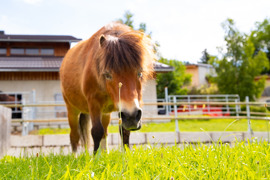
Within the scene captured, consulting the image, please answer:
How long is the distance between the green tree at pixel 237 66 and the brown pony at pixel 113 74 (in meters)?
21.5

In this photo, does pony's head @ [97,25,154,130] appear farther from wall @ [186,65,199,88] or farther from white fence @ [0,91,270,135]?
wall @ [186,65,199,88]

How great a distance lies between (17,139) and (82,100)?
4.72 meters

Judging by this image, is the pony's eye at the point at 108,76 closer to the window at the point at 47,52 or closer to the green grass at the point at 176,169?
the green grass at the point at 176,169

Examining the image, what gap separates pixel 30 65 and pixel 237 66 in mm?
18057

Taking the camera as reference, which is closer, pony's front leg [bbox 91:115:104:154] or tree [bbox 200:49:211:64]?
pony's front leg [bbox 91:115:104:154]

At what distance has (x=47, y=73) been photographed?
1477cm

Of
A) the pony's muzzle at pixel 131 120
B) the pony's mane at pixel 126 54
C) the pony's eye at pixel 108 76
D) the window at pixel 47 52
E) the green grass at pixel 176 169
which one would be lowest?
the green grass at pixel 176 169

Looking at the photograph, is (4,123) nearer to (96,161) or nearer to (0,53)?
(96,161)

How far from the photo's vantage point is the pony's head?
2.50 meters

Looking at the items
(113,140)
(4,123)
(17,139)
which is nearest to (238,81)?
(113,140)

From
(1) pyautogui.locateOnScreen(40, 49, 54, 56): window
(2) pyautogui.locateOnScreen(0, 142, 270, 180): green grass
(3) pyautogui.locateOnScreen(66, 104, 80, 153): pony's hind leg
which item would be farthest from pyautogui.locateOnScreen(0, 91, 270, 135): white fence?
(1) pyautogui.locateOnScreen(40, 49, 54, 56): window

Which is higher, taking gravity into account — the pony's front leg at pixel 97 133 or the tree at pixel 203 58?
the tree at pixel 203 58

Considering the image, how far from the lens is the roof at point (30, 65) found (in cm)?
1392

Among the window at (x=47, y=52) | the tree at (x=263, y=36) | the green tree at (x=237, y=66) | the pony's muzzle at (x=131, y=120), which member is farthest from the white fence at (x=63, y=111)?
the tree at (x=263, y=36)
